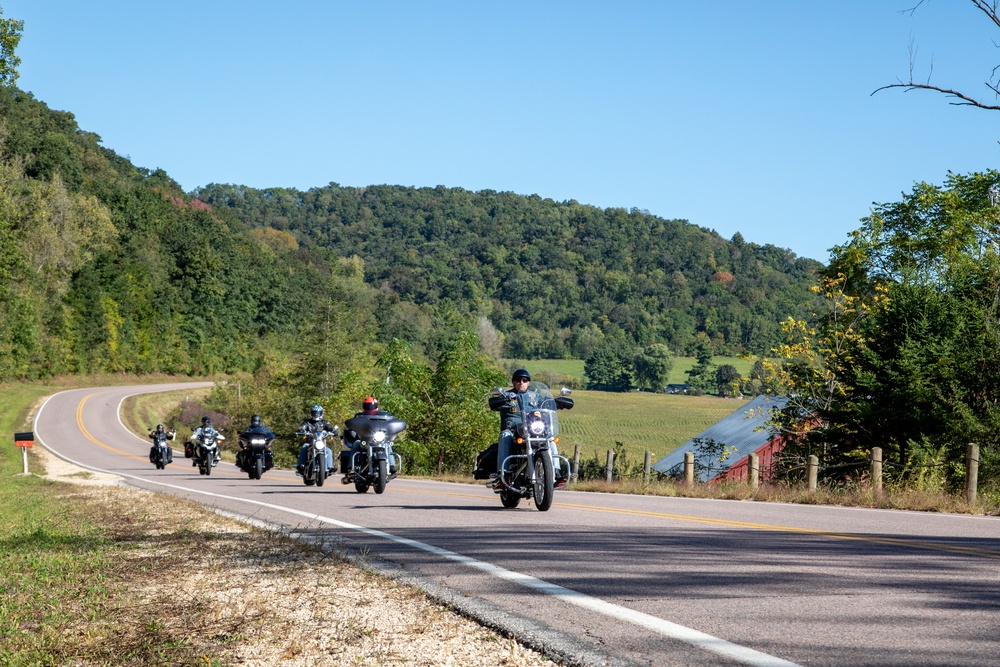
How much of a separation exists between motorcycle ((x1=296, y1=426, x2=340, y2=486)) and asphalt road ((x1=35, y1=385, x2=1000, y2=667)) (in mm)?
6176

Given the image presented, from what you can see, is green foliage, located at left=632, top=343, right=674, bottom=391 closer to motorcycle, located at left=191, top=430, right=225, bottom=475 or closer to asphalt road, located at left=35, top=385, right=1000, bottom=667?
motorcycle, located at left=191, top=430, right=225, bottom=475

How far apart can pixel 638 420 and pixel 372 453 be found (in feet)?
312

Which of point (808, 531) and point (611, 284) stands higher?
point (611, 284)

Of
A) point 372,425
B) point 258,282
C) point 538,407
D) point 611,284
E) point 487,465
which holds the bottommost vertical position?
point 487,465

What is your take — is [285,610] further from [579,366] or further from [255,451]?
[579,366]

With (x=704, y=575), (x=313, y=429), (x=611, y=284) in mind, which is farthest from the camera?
(x=611, y=284)

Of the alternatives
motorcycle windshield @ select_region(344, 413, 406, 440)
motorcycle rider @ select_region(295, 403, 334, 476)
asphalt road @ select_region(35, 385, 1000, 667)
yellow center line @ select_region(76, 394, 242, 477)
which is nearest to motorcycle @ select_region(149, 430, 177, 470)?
yellow center line @ select_region(76, 394, 242, 477)

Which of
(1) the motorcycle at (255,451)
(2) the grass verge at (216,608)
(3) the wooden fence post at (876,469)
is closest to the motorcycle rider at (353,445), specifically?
(2) the grass verge at (216,608)

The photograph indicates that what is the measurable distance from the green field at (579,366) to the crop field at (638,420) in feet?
21.5

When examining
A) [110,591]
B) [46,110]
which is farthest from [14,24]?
[46,110]

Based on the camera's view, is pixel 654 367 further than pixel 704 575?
Yes

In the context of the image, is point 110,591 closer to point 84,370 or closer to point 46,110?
point 84,370

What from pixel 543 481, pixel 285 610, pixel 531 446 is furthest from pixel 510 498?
pixel 285 610

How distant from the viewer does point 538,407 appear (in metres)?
12.8
